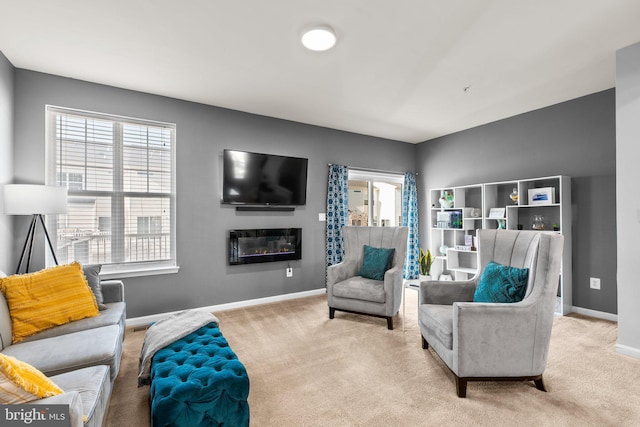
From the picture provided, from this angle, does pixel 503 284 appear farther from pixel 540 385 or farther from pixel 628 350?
pixel 628 350

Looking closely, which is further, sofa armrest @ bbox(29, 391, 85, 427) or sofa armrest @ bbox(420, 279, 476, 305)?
sofa armrest @ bbox(420, 279, 476, 305)

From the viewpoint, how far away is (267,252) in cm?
423

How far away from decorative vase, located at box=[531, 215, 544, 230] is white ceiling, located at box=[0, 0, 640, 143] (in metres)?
1.48

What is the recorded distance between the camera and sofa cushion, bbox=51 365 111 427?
1.31 meters

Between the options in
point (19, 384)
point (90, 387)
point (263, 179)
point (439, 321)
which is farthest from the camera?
point (263, 179)

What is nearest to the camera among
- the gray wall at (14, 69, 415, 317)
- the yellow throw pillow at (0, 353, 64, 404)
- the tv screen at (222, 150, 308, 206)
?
the yellow throw pillow at (0, 353, 64, 404)

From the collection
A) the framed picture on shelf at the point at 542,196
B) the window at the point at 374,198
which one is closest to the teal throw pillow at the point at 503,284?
the framed picture on shelf at the point at 542,196

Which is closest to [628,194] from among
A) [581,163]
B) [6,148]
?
[581,163]

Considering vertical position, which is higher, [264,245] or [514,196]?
[514,196]

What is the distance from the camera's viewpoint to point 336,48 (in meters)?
2.57

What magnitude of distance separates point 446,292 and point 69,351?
2.73 metres

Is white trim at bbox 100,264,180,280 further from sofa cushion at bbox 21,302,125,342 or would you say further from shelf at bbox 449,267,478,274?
shelf at bbox 449,267,478,274

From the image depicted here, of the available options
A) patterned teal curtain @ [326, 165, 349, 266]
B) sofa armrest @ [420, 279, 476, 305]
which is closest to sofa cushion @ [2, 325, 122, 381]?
sofa armrest @ [420, 279, 476, 305]

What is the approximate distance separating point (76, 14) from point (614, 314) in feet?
19.1
